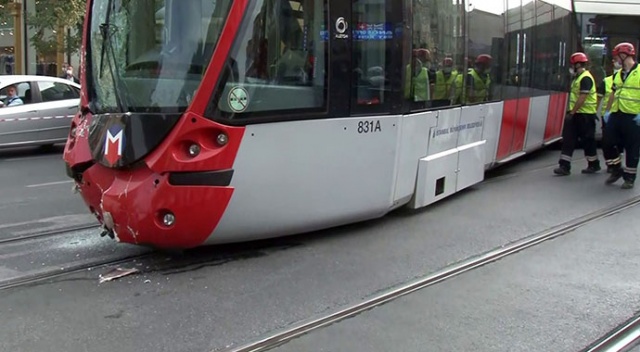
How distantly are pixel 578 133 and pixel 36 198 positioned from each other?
8149mm

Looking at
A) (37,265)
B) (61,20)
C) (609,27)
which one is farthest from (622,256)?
(61,20)

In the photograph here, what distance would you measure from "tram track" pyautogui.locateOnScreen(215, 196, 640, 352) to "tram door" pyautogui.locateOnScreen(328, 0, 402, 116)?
167cm

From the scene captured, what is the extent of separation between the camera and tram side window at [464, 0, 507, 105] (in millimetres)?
8062

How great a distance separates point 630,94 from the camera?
8.79 m

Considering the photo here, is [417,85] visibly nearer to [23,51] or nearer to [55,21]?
[55,21]

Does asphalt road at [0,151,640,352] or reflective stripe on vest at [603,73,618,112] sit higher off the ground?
reflective stripe on vest at [603,73,618,112]

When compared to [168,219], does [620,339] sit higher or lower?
lower

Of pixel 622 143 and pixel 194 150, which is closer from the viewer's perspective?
pixel 194 150

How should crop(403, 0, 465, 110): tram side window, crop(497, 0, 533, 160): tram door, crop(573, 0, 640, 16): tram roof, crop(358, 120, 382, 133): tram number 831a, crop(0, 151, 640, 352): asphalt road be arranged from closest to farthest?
1. crop(0, 151, 640, 352): asphalt road
2. crop(358, 120, 382, 133): tram number 831a
3. crop(403, 0, 465, 110): tram side window
4. crop(497, 0, 533, 160): tram door
5. crop(573, 0, 640, 16): tram roof

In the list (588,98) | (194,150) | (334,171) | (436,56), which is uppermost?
(436,56)

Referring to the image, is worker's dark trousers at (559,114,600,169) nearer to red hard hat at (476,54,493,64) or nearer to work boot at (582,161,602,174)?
work boot at (582,161,602,174)

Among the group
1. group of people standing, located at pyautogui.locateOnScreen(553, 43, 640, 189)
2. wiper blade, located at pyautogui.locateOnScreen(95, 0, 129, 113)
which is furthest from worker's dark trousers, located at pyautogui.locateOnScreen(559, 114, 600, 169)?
wiper blade, located at pyautogui.locateOnScreen(95, 0, 129, 113)

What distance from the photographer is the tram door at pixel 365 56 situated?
559cm

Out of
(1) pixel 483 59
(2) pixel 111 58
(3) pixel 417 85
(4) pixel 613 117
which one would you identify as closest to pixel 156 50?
(2) pixel 111 58
